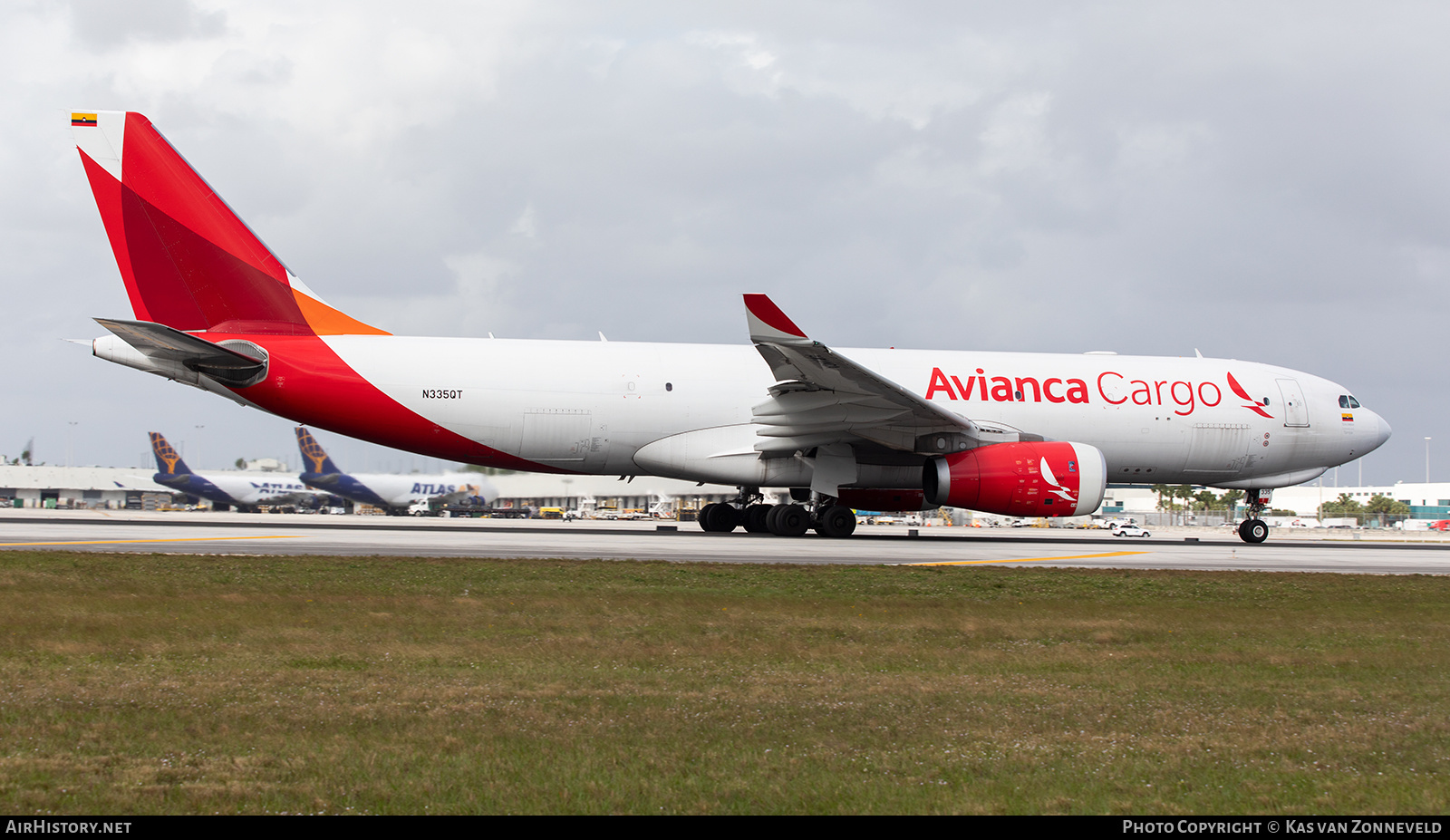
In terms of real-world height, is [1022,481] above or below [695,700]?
above

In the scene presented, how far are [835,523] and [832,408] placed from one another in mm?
2741

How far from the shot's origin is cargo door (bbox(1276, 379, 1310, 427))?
25.4 meters

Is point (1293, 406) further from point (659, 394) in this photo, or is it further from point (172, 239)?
point (172, 239)

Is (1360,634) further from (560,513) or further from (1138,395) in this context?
(560,513)

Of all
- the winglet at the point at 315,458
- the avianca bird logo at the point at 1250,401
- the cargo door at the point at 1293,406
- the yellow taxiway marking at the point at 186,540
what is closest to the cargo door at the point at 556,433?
the yellow taxiway marking at the point at 186,540

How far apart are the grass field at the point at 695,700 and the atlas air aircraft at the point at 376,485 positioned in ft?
189

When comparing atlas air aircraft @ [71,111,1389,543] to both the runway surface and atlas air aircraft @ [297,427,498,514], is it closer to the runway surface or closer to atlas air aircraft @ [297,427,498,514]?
the runway surface

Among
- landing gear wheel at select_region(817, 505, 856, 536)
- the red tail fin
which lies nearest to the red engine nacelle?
landing gear wheel at select_region(817, 505, 856, 536)

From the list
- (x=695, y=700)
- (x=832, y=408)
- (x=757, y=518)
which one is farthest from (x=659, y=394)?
(x=695, y=700)

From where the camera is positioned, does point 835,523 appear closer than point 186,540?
No

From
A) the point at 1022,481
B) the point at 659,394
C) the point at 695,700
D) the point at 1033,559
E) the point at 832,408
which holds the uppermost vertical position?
the point at 659,394

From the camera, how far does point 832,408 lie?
2144 cm

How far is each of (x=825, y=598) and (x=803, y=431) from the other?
9.99m
